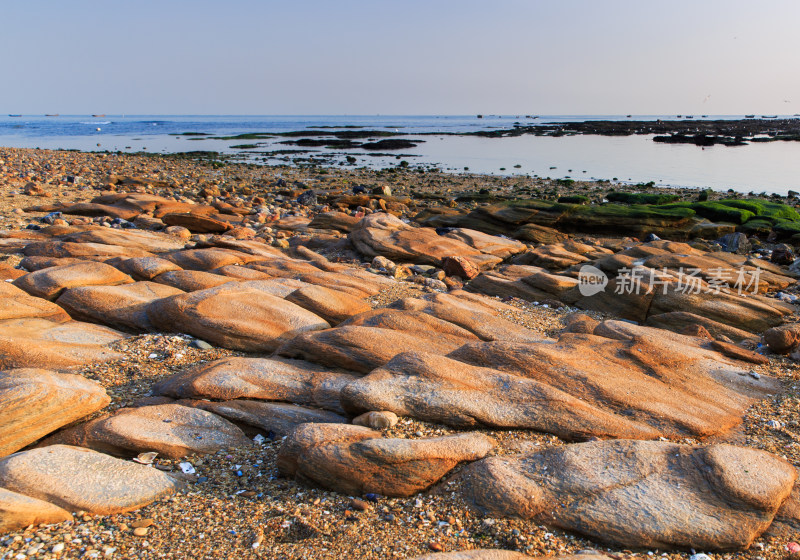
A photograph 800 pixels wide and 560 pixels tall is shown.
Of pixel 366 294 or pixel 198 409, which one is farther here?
pixel 366 294

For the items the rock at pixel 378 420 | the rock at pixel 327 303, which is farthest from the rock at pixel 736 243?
the rock at pixel 378 420

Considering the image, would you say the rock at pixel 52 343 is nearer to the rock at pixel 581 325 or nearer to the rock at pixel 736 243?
the rock at pixel 581 325

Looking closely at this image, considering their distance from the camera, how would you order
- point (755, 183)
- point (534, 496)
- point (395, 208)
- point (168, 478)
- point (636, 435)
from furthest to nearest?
point (755, 183) < point (395, 208) < point (636, 435) < point (168, 478) < point (534, 496)

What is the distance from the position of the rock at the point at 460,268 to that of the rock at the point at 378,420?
7574 millimetres

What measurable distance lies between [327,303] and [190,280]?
8.47 feet

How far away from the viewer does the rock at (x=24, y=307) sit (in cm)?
745

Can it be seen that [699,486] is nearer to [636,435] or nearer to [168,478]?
[636,435]

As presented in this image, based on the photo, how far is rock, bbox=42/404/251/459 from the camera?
482cm

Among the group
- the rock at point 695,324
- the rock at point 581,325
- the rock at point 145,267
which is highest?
the rock at point 145,267

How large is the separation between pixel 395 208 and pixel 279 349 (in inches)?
593

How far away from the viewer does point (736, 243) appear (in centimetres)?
1573

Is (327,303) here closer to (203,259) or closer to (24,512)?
(203,259)

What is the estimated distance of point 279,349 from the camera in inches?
274

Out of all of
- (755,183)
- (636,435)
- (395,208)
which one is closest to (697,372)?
(636,435)
